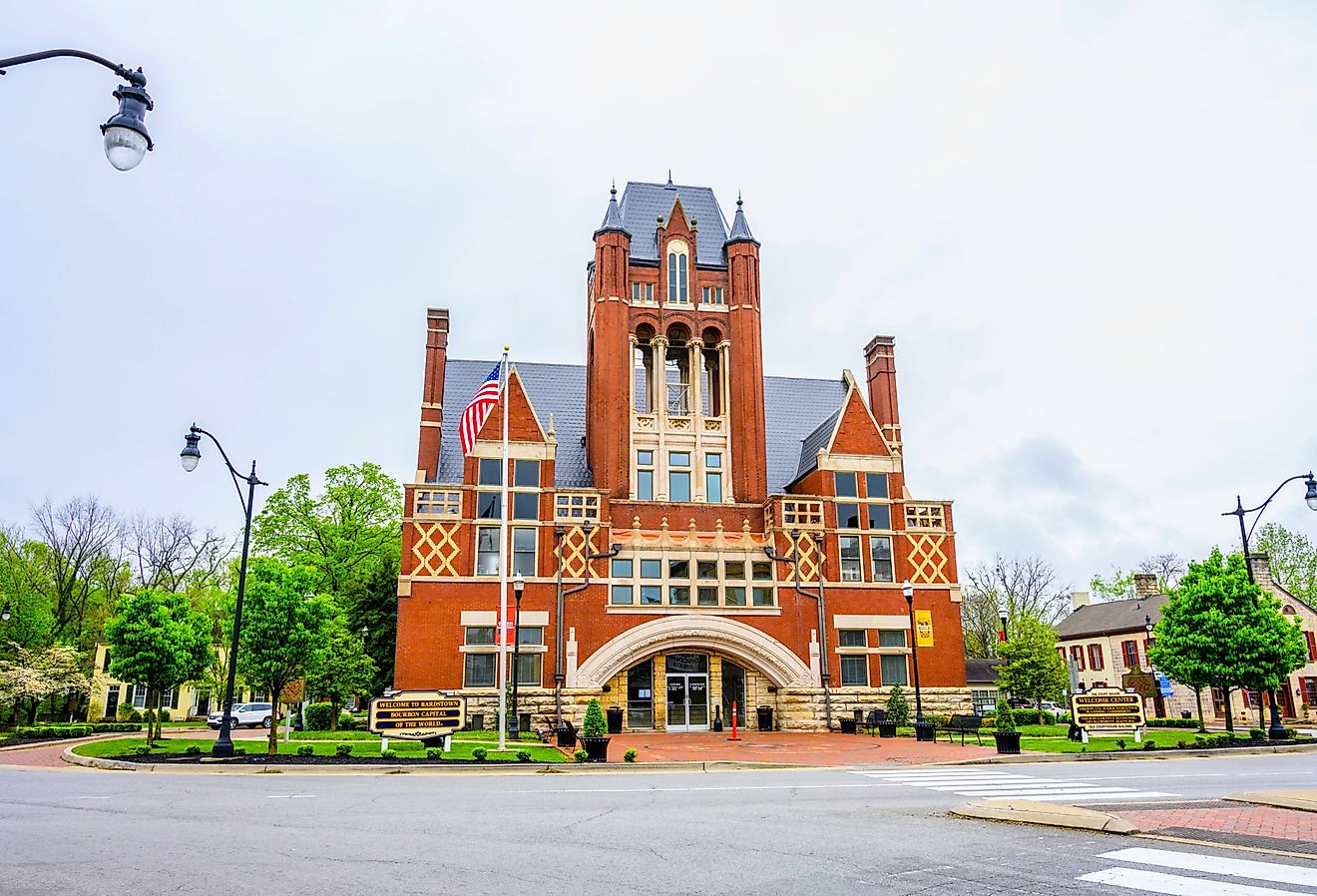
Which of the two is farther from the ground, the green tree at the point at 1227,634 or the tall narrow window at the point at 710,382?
the tall narrow window at the point at 710,382

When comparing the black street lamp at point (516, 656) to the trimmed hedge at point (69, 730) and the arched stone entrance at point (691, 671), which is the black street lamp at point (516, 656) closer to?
the arched stone entrance at point (691, 671)

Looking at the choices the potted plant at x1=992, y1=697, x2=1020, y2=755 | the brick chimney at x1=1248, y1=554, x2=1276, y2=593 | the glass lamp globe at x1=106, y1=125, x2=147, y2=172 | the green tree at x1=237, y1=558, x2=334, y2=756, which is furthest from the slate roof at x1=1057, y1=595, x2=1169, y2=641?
the glass lamp globe at x1=106, y1=125, x2=147, y2=172

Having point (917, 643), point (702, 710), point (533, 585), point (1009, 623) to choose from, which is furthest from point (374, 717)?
point (1009, 623)

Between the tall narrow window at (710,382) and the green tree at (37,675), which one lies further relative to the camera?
the tall narrow window at (710,382)

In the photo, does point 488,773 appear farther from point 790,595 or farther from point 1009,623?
point 1009,623

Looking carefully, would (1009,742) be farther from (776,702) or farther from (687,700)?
(687,700)

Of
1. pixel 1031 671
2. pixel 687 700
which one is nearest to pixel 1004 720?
pixel 687 700

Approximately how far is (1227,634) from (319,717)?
35.6m

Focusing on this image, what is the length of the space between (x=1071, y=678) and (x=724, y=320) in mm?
41752

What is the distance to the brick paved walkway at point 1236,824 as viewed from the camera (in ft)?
31.1

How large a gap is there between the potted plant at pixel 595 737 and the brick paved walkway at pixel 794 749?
3.17ft

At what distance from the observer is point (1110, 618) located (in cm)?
6125

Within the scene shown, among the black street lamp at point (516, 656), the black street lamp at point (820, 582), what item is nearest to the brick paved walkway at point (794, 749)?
the black street lamp at point (820, 582)

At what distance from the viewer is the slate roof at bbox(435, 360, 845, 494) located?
41562 millimetres
